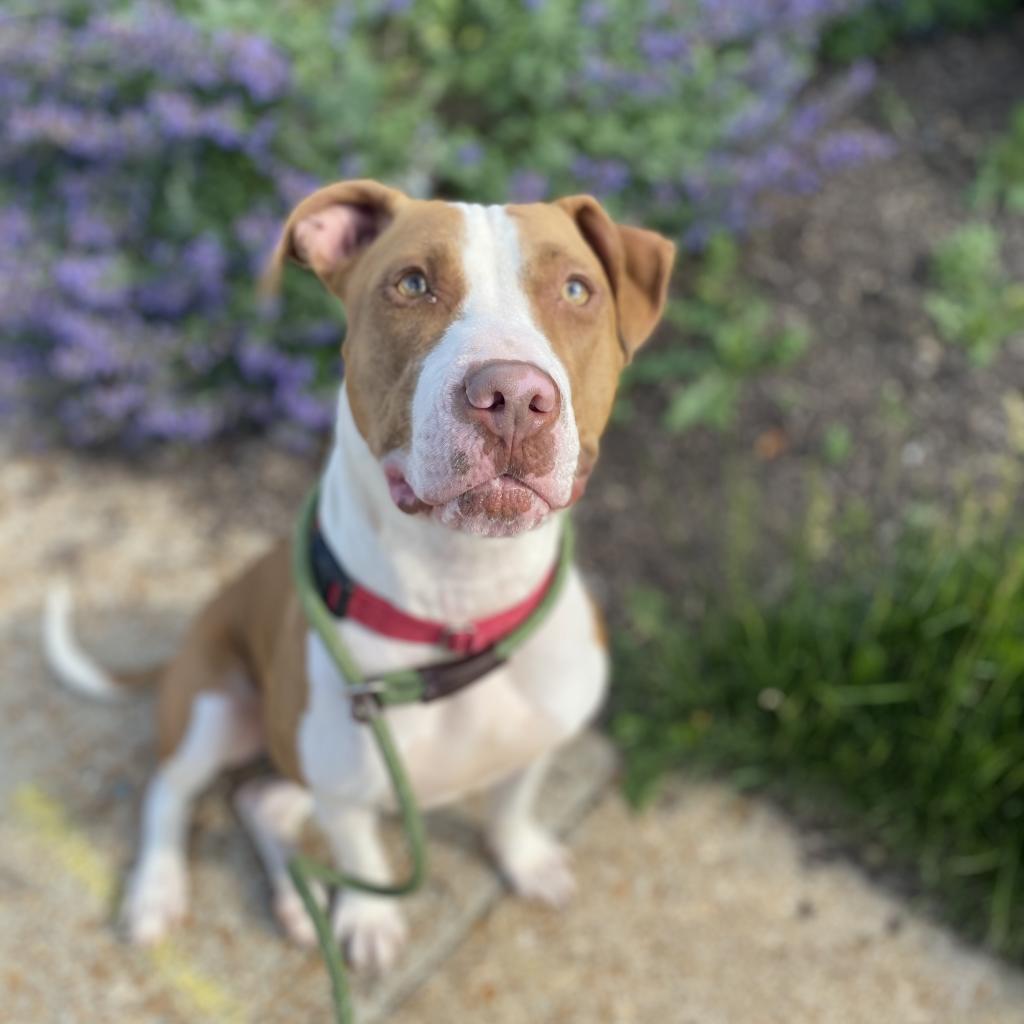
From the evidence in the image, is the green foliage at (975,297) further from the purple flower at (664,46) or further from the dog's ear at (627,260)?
the dog's ear at (627,260)

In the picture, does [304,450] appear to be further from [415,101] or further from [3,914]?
[3,914]

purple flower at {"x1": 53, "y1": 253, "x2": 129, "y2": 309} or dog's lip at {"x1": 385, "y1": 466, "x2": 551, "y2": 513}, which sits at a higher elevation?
dog's lip at {"x1": 385, "y1": 466, "x2": 551, "y2": 513}

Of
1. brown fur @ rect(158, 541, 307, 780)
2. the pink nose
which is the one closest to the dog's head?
the pink nose

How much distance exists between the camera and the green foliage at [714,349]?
397 cm

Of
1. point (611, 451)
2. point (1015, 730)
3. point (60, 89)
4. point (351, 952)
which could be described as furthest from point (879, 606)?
point (60, 89)

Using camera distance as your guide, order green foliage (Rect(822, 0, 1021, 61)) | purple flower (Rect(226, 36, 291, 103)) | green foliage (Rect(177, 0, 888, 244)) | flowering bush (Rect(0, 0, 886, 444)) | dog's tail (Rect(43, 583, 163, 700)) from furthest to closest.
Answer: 1. green foliage (Rect(822, 0, 1021, 61))
2. green foliage (Rect(177, 0, 888, 244))
3. flowering bush (Rect(0, 0, 886, 444))
4. purple flower (Rect(226, 36, 291, 103))
5. dog's tail (Rect(43, 583, 163, 700))

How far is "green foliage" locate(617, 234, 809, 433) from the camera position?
3.97m

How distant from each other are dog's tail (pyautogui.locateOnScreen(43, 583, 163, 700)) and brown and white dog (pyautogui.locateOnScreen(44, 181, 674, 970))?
16.8 inches

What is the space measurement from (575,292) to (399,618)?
2.37 ft

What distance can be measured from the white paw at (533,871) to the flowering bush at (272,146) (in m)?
1.72

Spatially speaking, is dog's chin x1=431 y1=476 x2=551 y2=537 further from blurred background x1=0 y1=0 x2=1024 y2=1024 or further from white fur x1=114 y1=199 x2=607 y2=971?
blurred background x1=0 y1=0 x2=1024 y2=1024

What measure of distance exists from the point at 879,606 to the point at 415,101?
2.45 meters

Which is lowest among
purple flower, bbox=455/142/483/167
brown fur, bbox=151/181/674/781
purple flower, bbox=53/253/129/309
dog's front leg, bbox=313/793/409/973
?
dog's front leg, bbox=313/793/409/973

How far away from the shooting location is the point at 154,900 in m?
3.01
